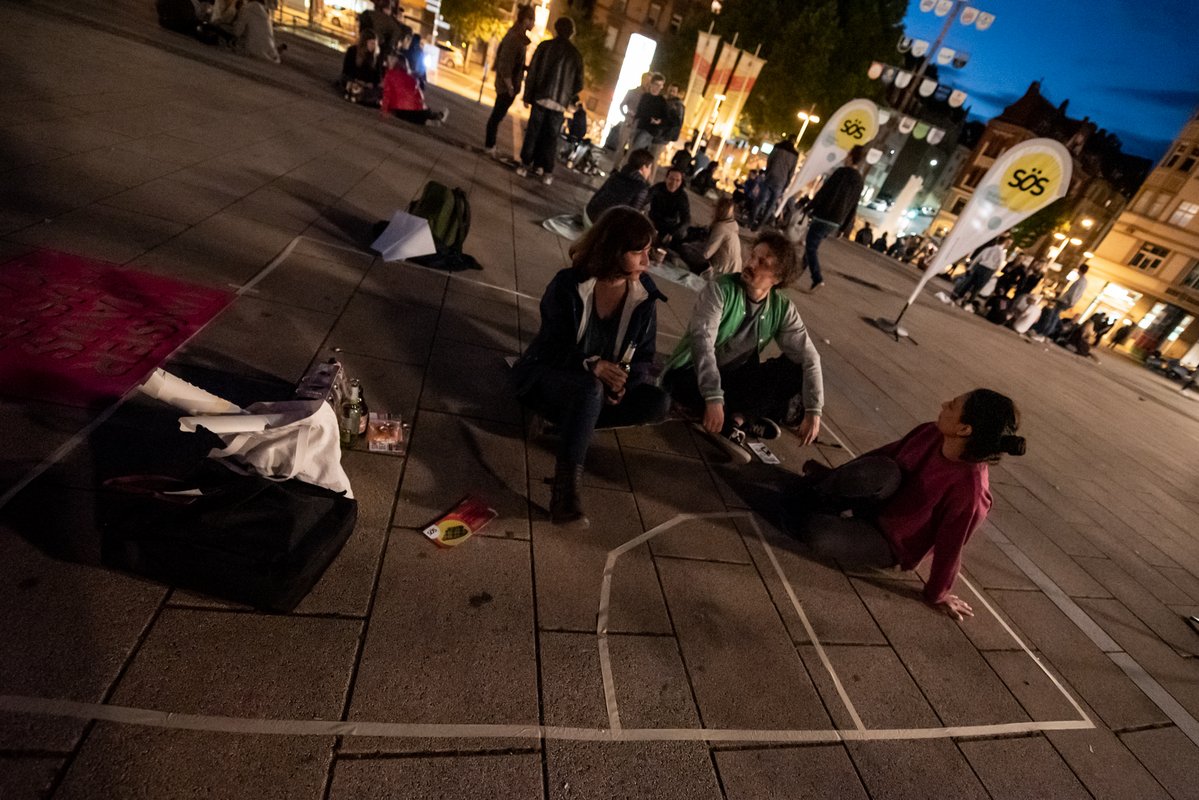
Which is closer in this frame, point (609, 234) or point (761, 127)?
point (609, 234)

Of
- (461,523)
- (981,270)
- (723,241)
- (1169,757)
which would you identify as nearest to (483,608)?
(461,523)

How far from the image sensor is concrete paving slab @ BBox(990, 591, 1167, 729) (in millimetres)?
3322

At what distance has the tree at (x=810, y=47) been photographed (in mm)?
29734

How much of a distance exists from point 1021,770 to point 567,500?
2641mm

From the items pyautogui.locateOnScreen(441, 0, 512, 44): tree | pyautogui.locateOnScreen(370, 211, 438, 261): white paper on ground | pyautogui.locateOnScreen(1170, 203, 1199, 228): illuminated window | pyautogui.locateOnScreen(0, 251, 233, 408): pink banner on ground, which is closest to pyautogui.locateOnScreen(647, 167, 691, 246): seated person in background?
pyautogui.locateOnScreen(370, 211, 438, 261): white paper on ground

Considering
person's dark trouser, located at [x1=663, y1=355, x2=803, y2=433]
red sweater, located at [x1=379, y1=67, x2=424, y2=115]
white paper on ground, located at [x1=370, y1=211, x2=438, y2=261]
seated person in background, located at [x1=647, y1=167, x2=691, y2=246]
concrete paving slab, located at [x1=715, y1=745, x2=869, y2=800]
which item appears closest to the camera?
concrete paving slab, located at [x1=715, y1=745, x2=869, y2=800]

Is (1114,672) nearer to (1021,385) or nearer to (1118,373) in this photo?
(1021,385)

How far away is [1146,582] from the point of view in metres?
4.91

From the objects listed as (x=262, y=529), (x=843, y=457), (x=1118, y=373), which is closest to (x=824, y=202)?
(x=843, y=457)

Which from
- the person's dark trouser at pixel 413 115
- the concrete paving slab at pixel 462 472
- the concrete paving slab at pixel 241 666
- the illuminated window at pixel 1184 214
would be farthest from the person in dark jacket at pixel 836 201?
the illuminated window at pixel 1184 214

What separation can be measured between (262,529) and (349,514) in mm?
370

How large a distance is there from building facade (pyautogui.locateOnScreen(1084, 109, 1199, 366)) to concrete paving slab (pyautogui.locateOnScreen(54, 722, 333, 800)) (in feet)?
134

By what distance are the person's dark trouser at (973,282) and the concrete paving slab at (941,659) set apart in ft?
57.3

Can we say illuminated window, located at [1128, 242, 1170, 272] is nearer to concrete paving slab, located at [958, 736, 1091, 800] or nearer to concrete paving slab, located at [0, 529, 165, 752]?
concrete paving slab, located at [958, 736, 1091, 800]
